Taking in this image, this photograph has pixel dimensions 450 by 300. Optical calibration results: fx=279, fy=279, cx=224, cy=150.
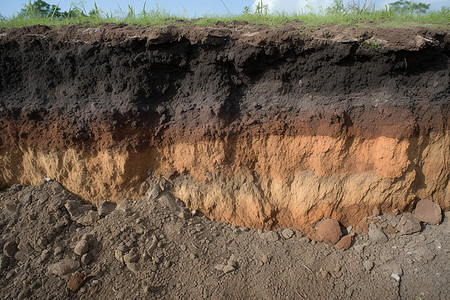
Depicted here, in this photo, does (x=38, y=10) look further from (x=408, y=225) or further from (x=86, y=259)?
(x=408, y=225)

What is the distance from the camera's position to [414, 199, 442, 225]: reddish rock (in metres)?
3.17

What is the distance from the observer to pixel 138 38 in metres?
2.99

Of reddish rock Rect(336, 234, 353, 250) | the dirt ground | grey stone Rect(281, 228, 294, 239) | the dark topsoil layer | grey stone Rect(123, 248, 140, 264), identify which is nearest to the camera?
the dirt ground

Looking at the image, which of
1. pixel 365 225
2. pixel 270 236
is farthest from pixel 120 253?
pixel 365 225

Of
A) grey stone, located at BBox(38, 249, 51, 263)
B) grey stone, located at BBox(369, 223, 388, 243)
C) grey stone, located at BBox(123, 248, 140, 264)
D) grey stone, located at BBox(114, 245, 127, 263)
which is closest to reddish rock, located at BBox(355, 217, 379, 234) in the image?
grey stone, located at BBox(369, 223, 388, 243)

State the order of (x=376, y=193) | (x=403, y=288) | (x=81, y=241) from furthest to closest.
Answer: (x=376, y=193)
(x=81, y=241)
(x=403, y=288)

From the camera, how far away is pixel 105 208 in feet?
10.9

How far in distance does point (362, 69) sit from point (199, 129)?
1.89 meters

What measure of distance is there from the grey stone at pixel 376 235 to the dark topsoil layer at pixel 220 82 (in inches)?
42.5

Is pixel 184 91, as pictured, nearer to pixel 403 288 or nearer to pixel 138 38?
pixel 138 38

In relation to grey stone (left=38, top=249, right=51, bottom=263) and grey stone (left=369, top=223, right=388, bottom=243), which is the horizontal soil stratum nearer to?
grey stone (left=369, top=223, right=388, bottom=243)

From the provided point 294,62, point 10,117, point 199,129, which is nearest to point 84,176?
point 10,117

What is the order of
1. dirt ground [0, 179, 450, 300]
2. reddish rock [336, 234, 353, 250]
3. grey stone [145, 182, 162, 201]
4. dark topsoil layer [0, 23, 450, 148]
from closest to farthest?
dirt ground [0, 179, 450, 300]
dark topsoil layer [0, 23, 450, 148]
reddish rock [336, 234, 353, 250]
grey stone [145, 182, 162, 201]

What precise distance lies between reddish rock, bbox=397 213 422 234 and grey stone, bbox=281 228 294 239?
3.96 ft
